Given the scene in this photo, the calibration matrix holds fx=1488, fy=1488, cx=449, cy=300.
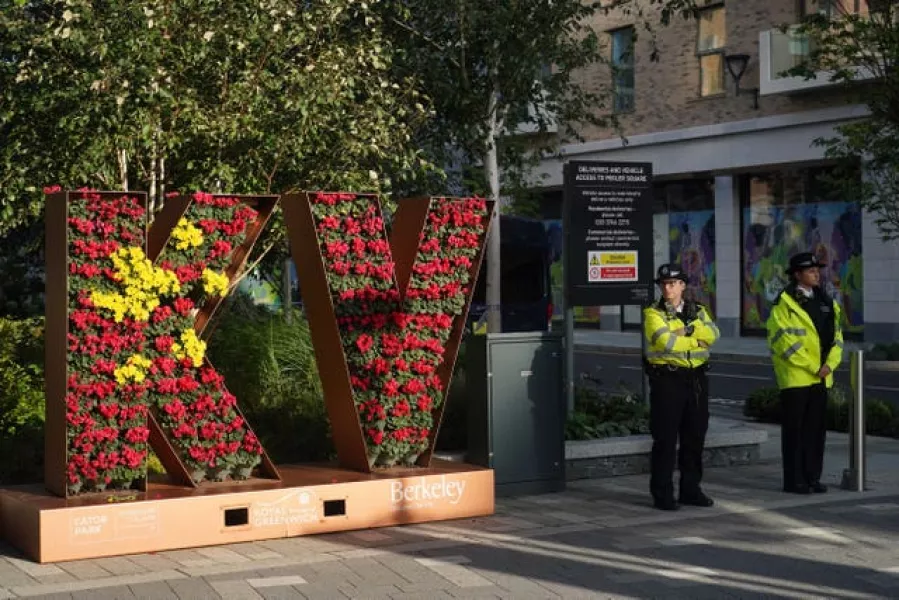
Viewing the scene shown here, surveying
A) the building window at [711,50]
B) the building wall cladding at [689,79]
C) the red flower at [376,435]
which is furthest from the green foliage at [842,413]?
the building window at [711,50]

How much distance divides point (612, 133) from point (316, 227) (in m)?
27.3

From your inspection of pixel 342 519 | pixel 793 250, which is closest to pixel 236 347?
pixel 342 519

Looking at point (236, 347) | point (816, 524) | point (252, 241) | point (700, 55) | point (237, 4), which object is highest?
point (700, 55)

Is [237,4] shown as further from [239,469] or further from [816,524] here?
[816,524]

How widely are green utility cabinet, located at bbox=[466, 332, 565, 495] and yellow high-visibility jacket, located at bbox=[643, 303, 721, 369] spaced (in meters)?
0.77

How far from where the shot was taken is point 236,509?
9344mm

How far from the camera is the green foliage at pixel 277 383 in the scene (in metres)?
11.9

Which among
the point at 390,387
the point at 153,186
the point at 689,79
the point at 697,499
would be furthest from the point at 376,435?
the point at 689,79

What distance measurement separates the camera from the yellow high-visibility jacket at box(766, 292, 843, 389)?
1130 cm

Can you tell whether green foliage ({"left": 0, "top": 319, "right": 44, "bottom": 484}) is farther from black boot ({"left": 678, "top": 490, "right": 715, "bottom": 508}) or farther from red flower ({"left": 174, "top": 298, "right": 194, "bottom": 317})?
black boot ({"left": 678, "top": 490, "right": 715, "bottom": 508})

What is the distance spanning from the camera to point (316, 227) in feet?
33.3

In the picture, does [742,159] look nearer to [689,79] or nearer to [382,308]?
[689,79]

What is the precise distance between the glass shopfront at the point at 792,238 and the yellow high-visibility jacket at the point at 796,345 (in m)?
20.7

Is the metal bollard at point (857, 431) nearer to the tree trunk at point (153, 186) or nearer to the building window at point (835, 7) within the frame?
the tree trunk at point (153, 186)
